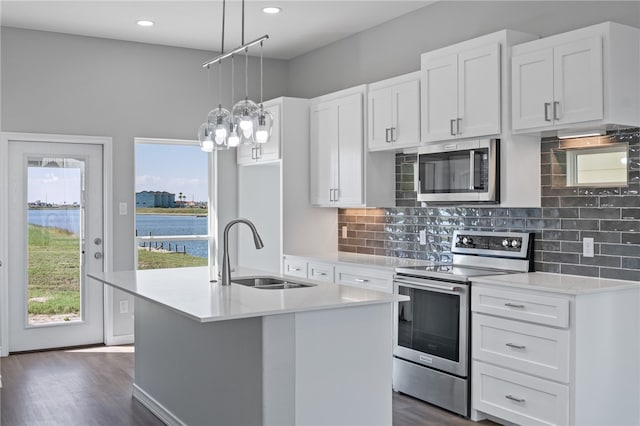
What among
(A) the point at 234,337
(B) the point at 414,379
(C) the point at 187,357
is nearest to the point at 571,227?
(B) the point at 414,379

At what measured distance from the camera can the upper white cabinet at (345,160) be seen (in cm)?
524

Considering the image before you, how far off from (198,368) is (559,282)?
6.67 feet

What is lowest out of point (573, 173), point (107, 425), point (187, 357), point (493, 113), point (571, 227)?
point (107, 425)

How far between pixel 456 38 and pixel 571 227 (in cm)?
169

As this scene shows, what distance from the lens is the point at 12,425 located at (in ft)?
12.7

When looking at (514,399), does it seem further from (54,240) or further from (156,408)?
(54,240)

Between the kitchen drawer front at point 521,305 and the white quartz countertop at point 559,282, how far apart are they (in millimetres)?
51

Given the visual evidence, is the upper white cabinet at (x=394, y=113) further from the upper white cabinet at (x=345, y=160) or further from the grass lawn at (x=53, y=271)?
the grass lawn at (x=53, y=271)

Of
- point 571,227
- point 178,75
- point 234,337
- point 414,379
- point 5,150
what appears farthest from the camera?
point 178,75

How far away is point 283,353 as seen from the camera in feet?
9.78

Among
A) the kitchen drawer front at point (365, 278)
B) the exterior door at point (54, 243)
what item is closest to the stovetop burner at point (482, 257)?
the kitchen drawer front at point (365, 278)

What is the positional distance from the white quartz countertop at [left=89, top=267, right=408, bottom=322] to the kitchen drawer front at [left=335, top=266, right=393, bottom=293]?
3.10 ft

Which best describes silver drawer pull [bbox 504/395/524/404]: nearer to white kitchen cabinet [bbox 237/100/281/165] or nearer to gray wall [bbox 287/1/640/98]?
gray wall [bbox 287/1/640/98]

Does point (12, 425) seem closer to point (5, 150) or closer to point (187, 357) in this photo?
point (187, 357)
